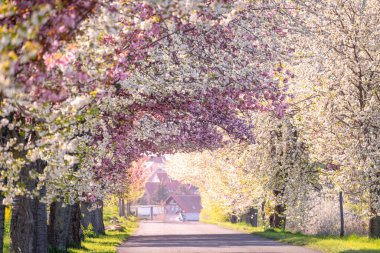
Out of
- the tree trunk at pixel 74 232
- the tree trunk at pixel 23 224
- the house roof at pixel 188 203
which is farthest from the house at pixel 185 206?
the tree trunk at pixel 23 224

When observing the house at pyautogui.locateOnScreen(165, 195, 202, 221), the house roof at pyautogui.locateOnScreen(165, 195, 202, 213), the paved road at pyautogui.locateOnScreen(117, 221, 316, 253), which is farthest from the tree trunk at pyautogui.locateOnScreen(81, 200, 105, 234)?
the house roof at pyautogui.locateOnScreen(165, 195, 202, 213)

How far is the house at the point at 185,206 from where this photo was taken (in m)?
159

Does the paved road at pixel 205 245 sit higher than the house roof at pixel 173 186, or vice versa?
the house roof at pixel 173 186

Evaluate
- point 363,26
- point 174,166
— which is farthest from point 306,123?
point 174,166

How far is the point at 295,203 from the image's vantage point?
42719mm

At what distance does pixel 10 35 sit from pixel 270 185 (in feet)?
131

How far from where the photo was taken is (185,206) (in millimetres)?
159250

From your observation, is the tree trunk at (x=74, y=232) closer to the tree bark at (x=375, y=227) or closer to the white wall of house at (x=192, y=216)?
the tree bark at (x=375, y=227)

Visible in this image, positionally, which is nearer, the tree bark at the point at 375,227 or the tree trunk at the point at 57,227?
the tree trunk at the point at 57,227

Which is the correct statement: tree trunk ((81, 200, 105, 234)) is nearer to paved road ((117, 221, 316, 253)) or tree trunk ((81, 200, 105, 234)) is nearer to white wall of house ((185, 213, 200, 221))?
paved road ((117, 221, 316, 253))

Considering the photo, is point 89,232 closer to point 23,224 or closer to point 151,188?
point 23,224

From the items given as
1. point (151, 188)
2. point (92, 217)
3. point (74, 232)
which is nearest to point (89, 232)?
point (92, 217)

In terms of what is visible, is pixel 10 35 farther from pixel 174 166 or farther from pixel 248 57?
pixel 174 166

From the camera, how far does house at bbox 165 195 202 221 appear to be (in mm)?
158875
